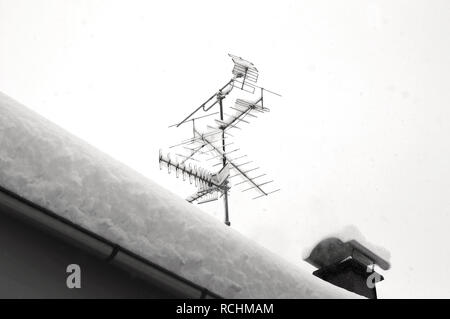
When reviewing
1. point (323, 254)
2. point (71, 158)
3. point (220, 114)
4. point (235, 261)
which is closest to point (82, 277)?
point (71, 158)

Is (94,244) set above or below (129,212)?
below

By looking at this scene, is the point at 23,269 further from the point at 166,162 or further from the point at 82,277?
the point at 166,162

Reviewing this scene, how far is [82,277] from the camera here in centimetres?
236

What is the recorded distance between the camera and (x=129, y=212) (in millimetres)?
2309

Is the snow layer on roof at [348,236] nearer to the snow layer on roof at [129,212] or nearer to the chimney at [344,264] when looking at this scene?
the chimney at [344,264]

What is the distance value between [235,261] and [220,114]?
203 inches

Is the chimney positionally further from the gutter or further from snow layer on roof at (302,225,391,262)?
the gutter

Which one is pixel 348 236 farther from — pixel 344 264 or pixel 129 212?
pixel 129 212

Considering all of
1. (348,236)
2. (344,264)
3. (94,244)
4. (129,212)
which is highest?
(348,236)

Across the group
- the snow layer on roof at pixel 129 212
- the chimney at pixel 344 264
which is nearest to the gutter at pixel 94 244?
the snow layer on roof at pixel 129 212

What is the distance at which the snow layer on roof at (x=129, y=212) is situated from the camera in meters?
2.22

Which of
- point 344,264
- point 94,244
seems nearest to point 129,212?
point 94,244

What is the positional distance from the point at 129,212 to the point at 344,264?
3.94 meters

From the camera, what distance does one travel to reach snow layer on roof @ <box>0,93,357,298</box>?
222 cm
